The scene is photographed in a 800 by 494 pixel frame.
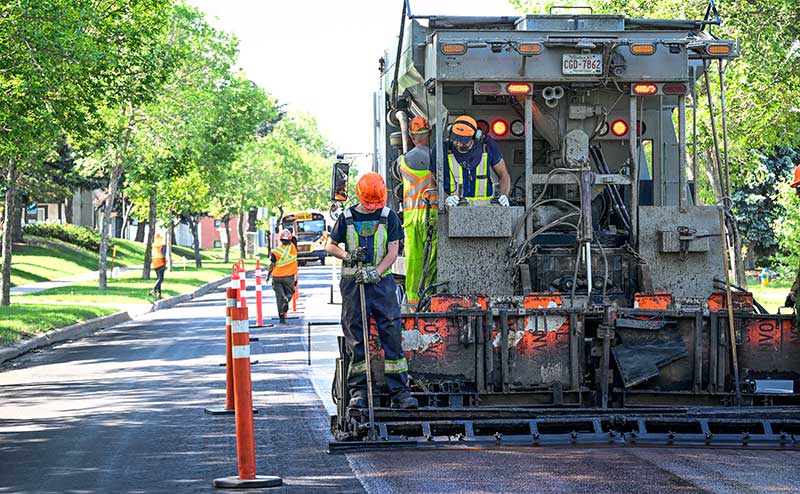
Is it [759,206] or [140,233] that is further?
[140,233]

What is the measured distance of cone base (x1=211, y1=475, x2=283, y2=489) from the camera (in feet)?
26.8

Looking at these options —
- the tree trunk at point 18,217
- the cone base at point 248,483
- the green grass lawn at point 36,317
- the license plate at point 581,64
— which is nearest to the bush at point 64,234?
the tree trunk at point 18,217

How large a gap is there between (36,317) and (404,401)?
15485 mm

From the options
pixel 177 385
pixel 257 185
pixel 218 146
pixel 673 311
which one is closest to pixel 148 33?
pixel 177 385

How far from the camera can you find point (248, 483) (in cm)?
819

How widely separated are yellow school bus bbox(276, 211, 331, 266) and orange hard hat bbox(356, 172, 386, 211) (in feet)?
188

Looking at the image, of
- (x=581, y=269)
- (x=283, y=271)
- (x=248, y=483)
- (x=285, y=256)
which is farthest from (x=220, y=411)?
(x=285, y=256)

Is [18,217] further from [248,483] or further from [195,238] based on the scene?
[248,483]

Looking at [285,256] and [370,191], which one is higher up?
[370,191]

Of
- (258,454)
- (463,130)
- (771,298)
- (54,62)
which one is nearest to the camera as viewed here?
(258,454)

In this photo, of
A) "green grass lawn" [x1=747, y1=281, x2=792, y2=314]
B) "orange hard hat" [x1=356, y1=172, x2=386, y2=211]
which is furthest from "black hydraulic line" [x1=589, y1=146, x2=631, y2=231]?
"green grass lawn" [x1=747, y1=281, x2=792, y2=314]

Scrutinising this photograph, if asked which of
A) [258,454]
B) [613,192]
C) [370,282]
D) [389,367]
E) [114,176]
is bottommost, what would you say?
[258,454]

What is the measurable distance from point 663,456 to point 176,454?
11.0 feet

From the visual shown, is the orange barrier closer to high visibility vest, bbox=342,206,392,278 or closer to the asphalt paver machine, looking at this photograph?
the asphalt paver machine
